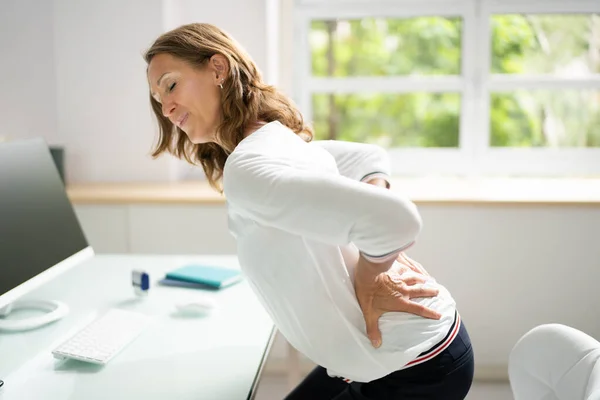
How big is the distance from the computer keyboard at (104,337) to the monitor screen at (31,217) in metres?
0.19

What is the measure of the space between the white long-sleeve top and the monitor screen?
1.90 ft

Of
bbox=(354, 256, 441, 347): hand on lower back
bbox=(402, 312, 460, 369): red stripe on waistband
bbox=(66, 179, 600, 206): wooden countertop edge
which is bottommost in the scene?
bbox=(402, 312, 460, 369): red stripe on waistband

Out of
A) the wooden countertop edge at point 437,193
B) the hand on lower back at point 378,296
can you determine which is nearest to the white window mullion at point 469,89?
the wooden countertop edge at point 437,193

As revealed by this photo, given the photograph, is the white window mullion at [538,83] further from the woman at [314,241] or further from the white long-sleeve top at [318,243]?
the white long-sleeve top at [318,243]

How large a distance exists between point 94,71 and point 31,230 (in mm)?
1440

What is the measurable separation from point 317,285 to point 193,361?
35 cm

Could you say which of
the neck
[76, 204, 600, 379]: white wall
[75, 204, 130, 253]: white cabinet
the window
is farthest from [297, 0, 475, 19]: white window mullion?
the neck

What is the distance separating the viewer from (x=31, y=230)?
1.55 m

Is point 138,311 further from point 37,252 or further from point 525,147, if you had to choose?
point 525,147

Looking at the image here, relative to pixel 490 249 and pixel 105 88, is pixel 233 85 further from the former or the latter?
pixel 105 88

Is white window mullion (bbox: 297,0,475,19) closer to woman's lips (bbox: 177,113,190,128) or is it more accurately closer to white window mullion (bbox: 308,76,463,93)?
white window mullion (bbox: 308,76,463,93)

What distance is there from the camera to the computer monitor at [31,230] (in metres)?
1.46

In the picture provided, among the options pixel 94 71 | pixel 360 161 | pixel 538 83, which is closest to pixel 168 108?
pixel 360 161

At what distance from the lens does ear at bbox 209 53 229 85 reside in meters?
1.30
